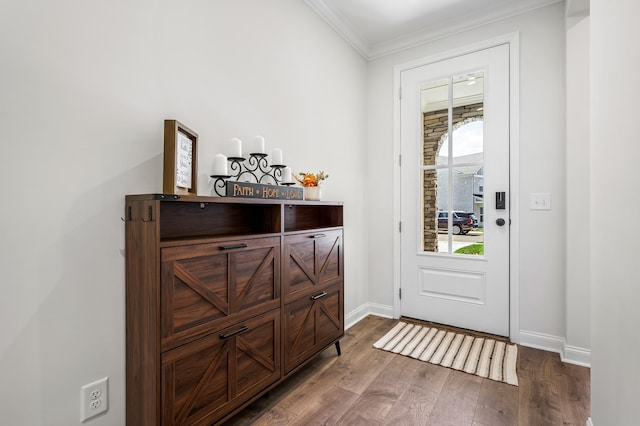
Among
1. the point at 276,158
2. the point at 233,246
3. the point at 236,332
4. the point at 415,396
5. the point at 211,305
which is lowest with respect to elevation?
the point at 415,396

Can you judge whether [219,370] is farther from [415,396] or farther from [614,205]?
[614,205]

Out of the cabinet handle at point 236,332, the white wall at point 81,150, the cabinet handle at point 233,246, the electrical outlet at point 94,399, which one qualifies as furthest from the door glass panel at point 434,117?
the electrical outlet at point 94,399

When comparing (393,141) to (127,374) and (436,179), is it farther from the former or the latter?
(127,374)

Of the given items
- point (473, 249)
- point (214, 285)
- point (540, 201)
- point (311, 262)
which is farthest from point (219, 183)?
point (540, 201)

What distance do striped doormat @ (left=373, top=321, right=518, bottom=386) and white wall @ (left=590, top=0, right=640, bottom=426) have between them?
0.79 m

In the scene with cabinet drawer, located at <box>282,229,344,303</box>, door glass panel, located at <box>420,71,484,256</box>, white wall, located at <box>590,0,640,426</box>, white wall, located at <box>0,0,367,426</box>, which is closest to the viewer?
white wall, located at <box>590,0,640,426</box>

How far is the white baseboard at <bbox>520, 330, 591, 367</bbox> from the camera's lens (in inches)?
83.4

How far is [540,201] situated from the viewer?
2.37 metres

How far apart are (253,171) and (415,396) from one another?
1.60 m

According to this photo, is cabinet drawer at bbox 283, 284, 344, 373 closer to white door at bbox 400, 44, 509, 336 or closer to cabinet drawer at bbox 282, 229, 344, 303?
cabinet drawer at bbox 282, 229, 344, 303

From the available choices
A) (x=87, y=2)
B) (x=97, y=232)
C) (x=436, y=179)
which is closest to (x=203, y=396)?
(x=97, y=232)

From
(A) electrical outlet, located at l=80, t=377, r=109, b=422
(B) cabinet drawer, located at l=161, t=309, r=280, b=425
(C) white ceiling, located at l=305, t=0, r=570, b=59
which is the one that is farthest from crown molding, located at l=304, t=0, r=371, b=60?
(A) electrical outlet, located at l=80, t=377, r=109, b=422

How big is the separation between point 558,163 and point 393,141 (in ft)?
4.35

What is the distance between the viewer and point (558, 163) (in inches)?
90.8
